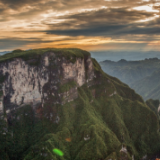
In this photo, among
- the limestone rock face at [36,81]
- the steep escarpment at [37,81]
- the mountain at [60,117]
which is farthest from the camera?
the steep escarpment at [37,81]

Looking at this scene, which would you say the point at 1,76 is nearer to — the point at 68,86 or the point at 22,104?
the point at 22,104

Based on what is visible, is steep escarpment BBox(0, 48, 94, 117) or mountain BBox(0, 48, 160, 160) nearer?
mountain BBox(0, 48, 160, 160)

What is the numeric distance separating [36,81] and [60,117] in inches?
979

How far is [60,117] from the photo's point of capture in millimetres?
99438

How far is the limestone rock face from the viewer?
9600 centimetres

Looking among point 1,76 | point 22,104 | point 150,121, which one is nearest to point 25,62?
point 1,76

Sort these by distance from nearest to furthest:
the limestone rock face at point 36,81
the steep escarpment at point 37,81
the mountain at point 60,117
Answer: the mountain at point 60,117 → the limestone rock face at point 36,81 → the steep escarpment at point 37,81

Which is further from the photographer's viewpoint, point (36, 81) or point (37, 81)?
point (37, 81)

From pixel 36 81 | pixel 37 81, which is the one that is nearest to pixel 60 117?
pixel 37 81

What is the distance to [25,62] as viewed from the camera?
98500 millimetres

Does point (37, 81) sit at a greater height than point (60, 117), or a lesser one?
greater

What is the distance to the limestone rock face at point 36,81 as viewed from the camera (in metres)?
96.0

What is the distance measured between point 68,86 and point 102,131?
32224 millimetres

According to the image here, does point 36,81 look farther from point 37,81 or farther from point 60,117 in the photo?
point 60,117
